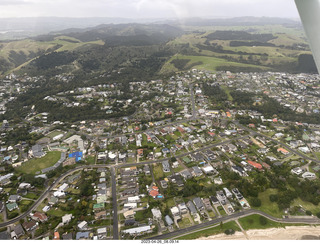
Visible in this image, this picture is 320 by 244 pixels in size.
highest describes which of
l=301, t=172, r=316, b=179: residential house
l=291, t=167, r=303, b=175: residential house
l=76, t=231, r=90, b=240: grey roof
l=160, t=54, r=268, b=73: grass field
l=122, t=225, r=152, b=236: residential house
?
l=160, t=54, r=268, b=73: grass field

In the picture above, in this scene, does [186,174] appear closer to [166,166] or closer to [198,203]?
[166,166]

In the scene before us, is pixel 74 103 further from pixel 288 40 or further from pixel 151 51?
pixel 288 40

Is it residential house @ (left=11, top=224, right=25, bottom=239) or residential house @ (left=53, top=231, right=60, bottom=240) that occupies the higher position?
residential house @ (left=11, top=224, right=25, bottom=239)

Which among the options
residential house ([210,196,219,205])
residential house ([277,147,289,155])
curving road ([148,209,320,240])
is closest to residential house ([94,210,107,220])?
curving road ([148,209,320,240])

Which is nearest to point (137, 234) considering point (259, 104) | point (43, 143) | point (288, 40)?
point (43, 143)

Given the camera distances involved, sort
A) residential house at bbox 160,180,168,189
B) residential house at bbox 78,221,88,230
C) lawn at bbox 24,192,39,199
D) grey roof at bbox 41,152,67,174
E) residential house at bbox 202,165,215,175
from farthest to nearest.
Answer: grey roof at bbox 41,152,67,174, residential house at bbox 202,165,215,175, residential house at bbox 160,180,168,189, lawn at bbox 24,192,39,199, residential house at bbox 78,221,88,230

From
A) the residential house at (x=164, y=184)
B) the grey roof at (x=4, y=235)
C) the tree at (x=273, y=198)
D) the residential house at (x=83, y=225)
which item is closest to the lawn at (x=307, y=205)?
the tree at (x=273, y=198)

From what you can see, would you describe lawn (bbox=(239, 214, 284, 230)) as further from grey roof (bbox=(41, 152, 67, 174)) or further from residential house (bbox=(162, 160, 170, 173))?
grey roof (bbox=(41, 152, 67, 174))
